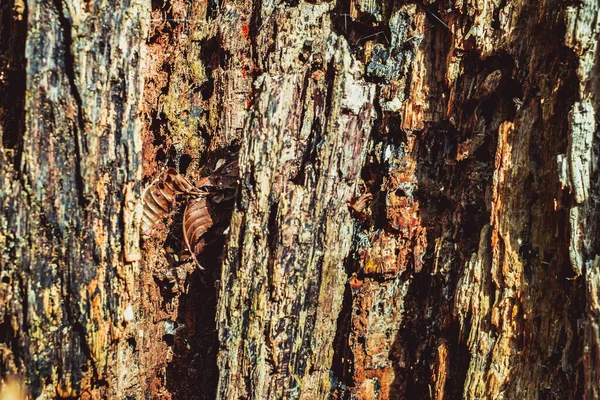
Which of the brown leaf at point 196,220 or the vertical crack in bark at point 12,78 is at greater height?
the vertical crack in bark at point 12,78

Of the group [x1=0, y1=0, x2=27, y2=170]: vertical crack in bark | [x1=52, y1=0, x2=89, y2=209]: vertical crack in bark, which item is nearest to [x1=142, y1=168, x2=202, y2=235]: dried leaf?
[x1=52, y1=0, x2=89, y2=209]: vertical crack in bark

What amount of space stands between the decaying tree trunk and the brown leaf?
0.16 feet

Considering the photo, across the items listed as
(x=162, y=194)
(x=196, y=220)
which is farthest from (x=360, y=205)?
(x=162, y=194)

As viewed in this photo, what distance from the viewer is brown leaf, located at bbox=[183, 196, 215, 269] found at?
7.07 ft

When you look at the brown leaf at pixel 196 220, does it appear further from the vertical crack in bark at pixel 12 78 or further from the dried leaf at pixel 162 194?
the vertical crack in bark at pixel 12 78

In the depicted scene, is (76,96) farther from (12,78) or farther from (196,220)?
(196,220)

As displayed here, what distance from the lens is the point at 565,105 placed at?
6.37ft

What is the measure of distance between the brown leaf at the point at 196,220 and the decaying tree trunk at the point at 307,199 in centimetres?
5

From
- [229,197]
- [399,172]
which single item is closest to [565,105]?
[399,172]

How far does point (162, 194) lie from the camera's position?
7.06 feet

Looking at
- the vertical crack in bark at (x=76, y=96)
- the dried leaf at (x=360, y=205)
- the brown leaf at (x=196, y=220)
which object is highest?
the vertical crack in bark at (x=76, y=96)

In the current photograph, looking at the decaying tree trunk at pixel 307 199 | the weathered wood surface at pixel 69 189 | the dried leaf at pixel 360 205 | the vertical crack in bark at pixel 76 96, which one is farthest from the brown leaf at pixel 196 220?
the dried leaf at pixel 360 205

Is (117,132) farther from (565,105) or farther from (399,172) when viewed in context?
(565,105)

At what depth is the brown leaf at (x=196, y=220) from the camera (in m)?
2.15
